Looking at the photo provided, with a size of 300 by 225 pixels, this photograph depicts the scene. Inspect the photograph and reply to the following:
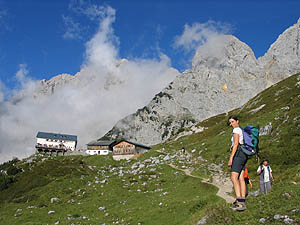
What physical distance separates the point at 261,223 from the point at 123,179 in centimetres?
3011

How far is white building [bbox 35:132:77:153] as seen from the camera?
131 meters

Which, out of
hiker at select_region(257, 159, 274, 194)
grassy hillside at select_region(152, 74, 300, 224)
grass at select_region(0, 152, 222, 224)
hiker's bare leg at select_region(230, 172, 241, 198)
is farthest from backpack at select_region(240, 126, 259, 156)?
hiker at select_region(257, 159, 274, 194)

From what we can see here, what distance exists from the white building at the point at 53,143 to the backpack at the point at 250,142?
130257 mm

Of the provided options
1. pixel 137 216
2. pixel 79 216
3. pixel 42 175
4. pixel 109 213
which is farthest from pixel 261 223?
pixel 42 175

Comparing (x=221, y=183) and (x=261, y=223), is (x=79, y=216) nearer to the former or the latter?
(x=221, y=183)

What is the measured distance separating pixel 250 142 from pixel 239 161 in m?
0.86

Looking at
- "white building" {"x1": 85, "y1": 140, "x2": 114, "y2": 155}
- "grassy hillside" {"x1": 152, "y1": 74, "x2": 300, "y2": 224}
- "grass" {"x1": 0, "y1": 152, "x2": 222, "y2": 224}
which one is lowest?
"grass" {"x1": 0, "y1": 152, "x2": 222, "y2": 224}

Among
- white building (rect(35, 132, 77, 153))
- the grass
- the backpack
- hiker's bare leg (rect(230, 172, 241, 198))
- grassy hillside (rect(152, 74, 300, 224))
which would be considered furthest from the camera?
white building (rect(35, 132, 77, 153))

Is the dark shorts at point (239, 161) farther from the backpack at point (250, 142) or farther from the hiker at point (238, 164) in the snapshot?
the backpack at point (250, 142)

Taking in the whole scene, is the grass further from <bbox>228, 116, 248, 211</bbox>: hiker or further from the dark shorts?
the dark shorts

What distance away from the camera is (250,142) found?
32.3 feet

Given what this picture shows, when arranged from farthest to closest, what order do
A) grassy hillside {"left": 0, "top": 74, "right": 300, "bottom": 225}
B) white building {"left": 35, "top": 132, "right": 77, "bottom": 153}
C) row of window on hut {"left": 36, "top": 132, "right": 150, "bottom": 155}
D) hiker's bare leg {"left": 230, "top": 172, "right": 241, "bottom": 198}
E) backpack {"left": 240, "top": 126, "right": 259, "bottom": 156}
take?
1. white building {"left": 35, "top": 132, "right": 77, "bottom": 153}
2. row of window on hut {"left": 36, "top": 132, "right": 150, "bottom": 155}
3. grassy hillside {"left": 0, "top": 74, "right": 300, "bottom": 225}
4. hiker's bare leg {"left": 230, "top": 172, "right": 241, "bottom": 198}
5. backpack {"left": 240, "top": 126, "right": 259, "bottom": 156}

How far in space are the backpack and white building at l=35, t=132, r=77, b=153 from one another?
130 meters

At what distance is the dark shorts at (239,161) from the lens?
9.91m
